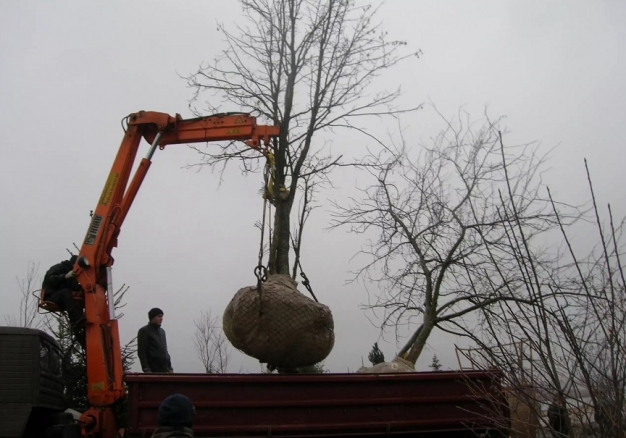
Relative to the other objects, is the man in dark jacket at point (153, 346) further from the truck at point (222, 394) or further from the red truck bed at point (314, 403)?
the red truck bed at point (314, 403)

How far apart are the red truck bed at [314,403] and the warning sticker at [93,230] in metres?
2.17

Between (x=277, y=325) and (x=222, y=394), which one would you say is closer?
(x=222, y=394)

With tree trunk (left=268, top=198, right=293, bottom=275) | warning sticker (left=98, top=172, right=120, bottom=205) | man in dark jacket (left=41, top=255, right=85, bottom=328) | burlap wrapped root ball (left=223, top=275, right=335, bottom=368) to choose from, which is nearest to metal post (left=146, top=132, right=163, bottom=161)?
warning sticker (left=98, top=172, right=120, bottom=205)

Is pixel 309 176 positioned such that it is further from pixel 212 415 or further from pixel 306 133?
pixel 212 415

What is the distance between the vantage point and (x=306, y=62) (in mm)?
12398

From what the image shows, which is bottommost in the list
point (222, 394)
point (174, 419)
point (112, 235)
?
point (174, 419)

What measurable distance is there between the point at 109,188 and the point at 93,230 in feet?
2.03

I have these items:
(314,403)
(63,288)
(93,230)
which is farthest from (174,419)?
(93,230)

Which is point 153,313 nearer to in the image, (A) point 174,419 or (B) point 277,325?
(B) point 277,325

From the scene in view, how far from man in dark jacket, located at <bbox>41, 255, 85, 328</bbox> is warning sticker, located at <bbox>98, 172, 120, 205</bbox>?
940mm

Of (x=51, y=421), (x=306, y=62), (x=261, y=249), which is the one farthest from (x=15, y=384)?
(x=306, y=62)

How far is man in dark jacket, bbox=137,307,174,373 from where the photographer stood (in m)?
7.89

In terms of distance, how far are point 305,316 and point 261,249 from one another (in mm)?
940

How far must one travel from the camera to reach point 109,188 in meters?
8.00
